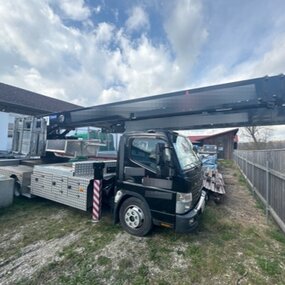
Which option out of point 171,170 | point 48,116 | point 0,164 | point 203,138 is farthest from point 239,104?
point 203,138

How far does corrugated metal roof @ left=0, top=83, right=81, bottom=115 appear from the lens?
1408 centimetres

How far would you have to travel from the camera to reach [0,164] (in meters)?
6.76

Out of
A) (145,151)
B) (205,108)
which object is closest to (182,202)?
(145,151)

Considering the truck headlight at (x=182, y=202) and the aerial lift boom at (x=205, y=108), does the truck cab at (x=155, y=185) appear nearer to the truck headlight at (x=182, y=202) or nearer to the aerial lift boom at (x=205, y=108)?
the truck headlight at (x=182, y=202)

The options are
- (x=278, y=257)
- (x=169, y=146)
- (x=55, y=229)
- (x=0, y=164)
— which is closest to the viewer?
(x=278, y=257)

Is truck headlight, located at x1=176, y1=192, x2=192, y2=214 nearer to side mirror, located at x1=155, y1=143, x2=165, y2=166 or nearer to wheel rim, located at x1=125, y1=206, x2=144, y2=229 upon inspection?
side mirror, located at x1=155, y1=143, x2=165, y2=166

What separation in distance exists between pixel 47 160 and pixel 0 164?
1637 mm

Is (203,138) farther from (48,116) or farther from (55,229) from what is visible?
(55,229)

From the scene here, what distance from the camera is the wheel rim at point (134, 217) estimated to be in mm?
3855

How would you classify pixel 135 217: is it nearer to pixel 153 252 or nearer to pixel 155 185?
pixel 153 252

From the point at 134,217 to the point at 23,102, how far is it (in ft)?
51.6

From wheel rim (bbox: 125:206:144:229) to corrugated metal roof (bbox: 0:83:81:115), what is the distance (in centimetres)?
1403

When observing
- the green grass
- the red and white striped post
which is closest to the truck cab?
the green grass

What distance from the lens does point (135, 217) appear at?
12.8 feet
